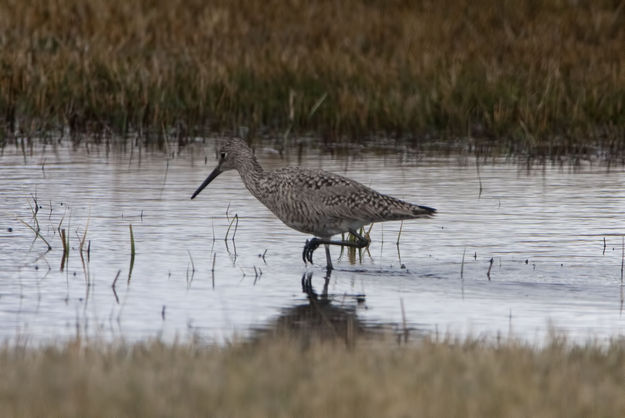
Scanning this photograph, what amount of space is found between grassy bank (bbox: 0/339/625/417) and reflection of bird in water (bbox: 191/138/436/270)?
368 centimetres

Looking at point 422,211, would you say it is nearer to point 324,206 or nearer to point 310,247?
point 324,206

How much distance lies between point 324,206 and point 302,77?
9.33 m

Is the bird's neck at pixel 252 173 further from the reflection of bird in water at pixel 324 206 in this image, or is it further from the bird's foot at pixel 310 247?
the bird's foot at pixel 310 247

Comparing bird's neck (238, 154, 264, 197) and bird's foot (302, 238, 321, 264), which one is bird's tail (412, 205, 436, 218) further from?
bird's neck (238, 154, 264, 197)

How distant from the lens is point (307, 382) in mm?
5418

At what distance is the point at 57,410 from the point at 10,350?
1.32 meters

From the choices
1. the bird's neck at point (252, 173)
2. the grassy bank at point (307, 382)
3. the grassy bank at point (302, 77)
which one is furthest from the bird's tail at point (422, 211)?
the grassy bank at point (302, 77)

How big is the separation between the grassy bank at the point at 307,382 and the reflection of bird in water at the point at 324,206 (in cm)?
368

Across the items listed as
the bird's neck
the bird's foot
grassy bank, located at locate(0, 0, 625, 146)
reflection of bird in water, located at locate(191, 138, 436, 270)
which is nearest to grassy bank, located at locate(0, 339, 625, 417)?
the bird's foot

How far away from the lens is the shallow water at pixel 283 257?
309 inches

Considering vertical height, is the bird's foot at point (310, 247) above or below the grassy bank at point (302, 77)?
below

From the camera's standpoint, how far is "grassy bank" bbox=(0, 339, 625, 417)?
5047 mm

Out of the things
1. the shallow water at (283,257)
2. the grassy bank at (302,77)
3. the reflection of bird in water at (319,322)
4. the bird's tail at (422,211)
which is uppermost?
the grassy bank at (302,77)

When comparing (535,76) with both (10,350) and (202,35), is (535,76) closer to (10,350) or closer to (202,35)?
(202,35)
